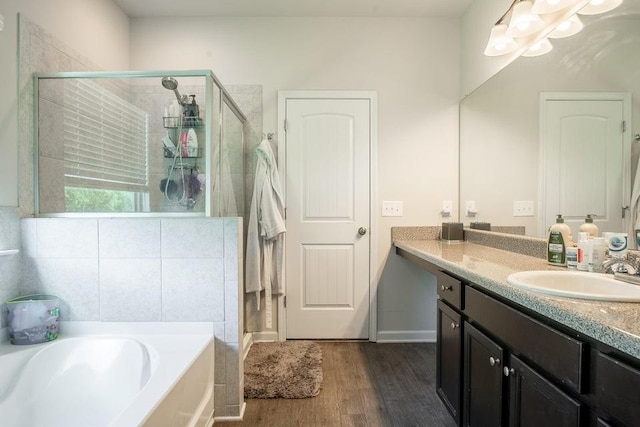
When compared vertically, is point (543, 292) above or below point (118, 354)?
above

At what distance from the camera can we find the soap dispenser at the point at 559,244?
1.35 meters

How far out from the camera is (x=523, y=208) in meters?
1.81

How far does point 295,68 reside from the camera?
8.23ft

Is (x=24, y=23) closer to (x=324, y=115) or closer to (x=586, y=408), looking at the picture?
(x=324, y=115)

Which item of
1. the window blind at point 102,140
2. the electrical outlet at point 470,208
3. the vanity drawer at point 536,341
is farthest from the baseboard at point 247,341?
the electrical outlet at point 470,208

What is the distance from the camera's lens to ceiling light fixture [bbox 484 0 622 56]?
1.35 meters

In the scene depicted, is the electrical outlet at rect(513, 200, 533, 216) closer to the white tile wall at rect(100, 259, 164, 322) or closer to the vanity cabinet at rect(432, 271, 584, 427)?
the vanity cabinet at rect(432, 271, 584, 427)

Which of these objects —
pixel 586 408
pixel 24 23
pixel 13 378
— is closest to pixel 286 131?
pixel 24 23

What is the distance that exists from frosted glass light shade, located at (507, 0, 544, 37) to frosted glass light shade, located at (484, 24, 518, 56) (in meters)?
0.13

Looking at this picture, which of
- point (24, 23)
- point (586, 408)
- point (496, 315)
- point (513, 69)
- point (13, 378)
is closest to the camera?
point (586, 408)

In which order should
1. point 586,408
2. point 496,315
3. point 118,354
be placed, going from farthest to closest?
1. point 118,354
2. point 496,315
3. point 586,408

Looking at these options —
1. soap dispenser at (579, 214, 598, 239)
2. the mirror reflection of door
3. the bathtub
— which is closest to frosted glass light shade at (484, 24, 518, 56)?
the mirror reflection of door

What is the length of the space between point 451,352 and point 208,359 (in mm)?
1164

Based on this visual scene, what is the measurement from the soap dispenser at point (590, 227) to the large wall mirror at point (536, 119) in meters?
0.05
